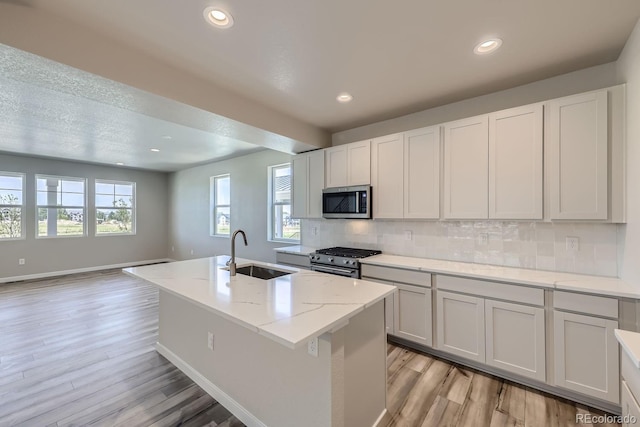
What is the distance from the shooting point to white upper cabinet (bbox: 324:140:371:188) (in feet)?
11.0

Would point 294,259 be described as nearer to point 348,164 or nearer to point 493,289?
point 348,164

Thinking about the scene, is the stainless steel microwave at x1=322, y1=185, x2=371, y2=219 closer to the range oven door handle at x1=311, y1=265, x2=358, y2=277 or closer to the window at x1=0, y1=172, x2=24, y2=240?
the range oven door handle at x1=311, y1=265, x2=358, y2=277

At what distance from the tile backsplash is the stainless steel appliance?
301 millimetres

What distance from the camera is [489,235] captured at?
8.95ft

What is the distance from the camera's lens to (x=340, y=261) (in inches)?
124

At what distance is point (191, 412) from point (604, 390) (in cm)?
290

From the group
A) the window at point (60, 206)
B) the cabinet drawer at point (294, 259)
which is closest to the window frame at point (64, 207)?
the window at point (60, 206)

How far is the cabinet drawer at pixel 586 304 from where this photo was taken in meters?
1.81

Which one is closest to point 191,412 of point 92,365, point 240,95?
point 92,365

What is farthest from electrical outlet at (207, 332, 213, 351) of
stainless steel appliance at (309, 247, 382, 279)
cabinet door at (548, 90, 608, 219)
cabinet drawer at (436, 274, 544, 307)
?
cabinet door at (548, 90, 608, 219)

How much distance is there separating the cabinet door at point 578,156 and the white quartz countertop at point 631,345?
4.10ft

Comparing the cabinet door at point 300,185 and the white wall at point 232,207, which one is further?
the white wall at point 232,207

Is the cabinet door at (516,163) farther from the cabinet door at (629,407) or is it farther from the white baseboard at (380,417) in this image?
the white baseboard at (380,417)

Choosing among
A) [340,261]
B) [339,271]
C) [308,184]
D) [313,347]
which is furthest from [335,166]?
[313,347]
